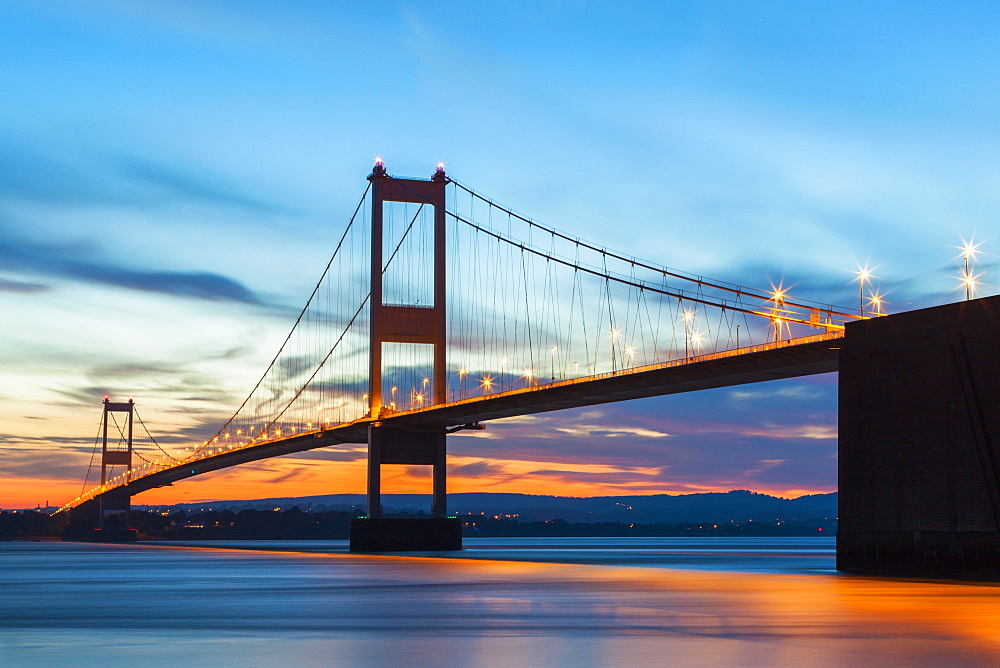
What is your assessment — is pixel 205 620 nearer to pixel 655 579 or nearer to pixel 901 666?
pixel 901 666

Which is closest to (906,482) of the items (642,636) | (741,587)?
(741,587)

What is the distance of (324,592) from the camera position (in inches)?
1160

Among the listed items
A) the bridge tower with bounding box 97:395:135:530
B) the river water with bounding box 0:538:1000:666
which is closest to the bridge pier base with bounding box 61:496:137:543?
the bridge tower with bounding box 97:395:135:530

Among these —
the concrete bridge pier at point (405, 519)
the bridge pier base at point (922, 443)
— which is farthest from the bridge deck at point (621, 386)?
the bridge pier base at point (922, 443)

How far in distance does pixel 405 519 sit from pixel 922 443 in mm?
38109

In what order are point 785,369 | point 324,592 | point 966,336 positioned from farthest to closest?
1. point 785,369
2. point 966,336
3. point 324,592

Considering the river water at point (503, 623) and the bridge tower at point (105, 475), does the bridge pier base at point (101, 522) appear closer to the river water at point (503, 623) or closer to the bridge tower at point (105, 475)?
the bridge tower at point (105, 475)

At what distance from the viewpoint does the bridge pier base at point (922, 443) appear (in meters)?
33.0

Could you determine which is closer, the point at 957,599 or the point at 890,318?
the point at 957,599

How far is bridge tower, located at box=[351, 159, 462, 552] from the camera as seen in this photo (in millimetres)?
67500

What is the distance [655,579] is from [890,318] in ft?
32.0

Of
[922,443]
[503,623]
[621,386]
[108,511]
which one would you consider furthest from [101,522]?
[503,623]

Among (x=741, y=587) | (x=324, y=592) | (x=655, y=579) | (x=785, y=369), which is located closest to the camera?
(x=324, y=592)

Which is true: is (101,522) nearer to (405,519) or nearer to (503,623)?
(405,519)
